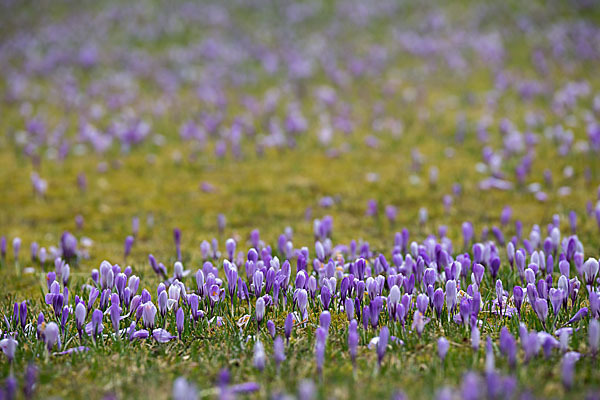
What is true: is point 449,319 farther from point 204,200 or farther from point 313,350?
point 204,200

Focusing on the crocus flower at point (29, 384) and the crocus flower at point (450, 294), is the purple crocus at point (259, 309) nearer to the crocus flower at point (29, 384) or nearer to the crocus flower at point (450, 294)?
the crocus flower at point (450, 294)

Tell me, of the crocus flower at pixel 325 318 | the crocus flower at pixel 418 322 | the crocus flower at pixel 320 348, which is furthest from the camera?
the crocus flower at pixel 418 322

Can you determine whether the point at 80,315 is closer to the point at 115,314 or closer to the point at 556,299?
the point at 115,314

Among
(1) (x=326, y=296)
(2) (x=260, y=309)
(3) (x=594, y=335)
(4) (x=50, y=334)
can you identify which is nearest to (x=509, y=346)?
(3) (x=594, y=335)

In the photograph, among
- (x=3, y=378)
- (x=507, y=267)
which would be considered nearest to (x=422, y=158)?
(x=507, y=267)

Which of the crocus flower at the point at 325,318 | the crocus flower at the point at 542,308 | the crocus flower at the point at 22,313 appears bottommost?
the crocus flower at the point at 542,308

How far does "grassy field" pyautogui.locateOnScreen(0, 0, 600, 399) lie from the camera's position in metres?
3.81

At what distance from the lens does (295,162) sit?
10555mm

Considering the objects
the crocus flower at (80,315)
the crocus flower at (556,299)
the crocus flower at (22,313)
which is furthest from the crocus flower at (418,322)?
the crocus flower at (22,313)

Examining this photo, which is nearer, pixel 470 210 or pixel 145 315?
pixel 145 315

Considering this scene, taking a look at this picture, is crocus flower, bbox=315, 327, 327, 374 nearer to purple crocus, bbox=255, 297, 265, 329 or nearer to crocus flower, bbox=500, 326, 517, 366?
purple crocus, bbox=255, 297, 265, 329

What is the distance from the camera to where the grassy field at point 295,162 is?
3809mm

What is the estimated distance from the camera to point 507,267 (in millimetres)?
5289

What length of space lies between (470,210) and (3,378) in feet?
20.1
